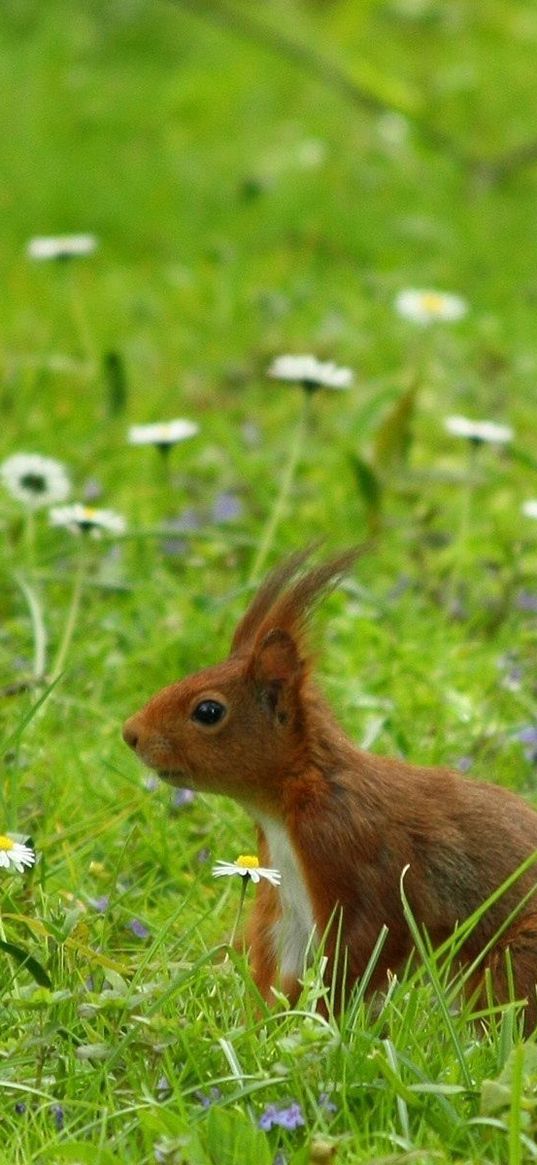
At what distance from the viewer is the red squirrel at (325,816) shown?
268 cm

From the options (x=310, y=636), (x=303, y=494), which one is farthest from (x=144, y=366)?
(x=310, y=636)

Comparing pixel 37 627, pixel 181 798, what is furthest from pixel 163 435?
pixel 181 798

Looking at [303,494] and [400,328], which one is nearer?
[303,494]

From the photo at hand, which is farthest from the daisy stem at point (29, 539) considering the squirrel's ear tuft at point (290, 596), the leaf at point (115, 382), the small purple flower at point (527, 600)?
the squirrel's ear tuft at point (290, 596)

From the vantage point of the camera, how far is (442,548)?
4793 millimetres

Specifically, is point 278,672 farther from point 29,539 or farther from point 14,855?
point 29,539

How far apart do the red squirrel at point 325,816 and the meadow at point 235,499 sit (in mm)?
100

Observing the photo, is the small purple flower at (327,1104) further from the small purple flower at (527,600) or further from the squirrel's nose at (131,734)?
the small purple flower at (527,600)

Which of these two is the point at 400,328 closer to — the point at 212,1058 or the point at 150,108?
the point at 150,108

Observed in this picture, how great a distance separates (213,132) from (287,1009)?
6.33m

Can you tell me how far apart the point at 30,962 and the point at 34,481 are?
6.12 feet

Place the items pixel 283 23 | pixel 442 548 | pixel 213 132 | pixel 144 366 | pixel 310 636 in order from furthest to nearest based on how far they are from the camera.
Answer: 1. pixel 283 23
2. pixel 213 132
3. pixel 144 366
4. pixel 442 548
5. pixel 310 636

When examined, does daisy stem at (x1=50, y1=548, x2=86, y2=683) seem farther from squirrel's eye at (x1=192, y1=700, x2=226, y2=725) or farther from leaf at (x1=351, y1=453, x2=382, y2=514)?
leaf at (x1=351, y1=453, x2=382, y2=514)

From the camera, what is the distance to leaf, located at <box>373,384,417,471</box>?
476cm
